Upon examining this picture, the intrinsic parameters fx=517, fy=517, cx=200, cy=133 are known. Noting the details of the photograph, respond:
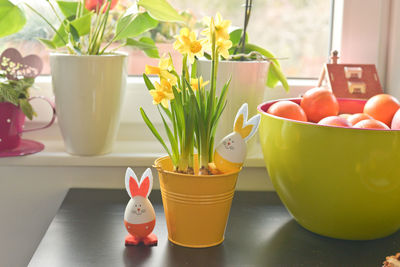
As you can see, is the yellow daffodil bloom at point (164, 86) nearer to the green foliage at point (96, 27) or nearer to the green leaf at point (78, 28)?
the green foliage at point (96, 27)

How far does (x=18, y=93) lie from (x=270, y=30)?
23.0 inches

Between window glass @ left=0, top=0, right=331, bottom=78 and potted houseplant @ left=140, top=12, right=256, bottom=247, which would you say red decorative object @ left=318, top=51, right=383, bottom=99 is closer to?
window glass @ left=0, top=0, right=331, bottom=78

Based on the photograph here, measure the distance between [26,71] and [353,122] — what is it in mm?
655

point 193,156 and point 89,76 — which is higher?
point 89,76

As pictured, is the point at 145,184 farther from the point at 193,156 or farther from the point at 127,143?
the point at 127,143

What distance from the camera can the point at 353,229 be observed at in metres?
0.80

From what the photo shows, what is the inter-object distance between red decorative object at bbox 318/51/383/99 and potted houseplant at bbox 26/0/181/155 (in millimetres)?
373

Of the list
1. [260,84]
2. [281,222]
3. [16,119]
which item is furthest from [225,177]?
[16,119]

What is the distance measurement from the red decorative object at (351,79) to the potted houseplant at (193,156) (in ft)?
1.18

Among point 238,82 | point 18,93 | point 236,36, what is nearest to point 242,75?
point 238,82

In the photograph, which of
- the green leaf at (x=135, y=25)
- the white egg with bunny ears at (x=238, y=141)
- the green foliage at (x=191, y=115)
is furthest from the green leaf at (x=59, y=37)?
the white egg with bunny ears at (x=238, y=141)

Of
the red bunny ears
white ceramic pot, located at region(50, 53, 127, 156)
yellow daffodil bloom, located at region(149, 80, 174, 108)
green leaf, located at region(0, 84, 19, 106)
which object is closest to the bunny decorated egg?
the red bunny ears

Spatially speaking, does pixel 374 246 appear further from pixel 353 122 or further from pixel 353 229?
pixel 353 122

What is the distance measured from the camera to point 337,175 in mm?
759
